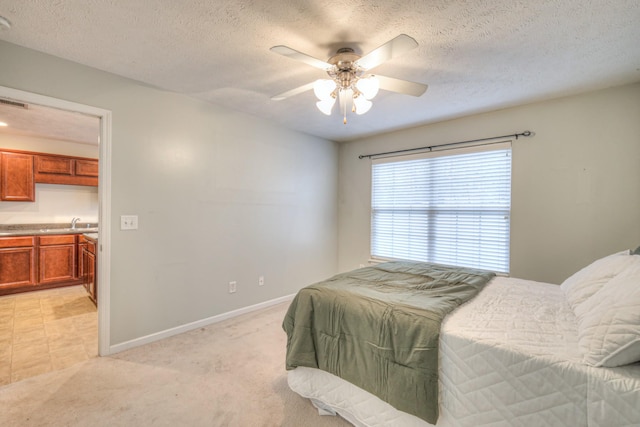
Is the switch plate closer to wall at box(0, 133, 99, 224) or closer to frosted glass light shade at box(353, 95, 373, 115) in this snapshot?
frosted glass light shade at box(353, 95, 373, 115)

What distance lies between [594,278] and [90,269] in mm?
5208

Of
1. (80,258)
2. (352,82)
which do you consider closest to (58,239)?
(80,258)

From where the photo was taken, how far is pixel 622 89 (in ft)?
8.11

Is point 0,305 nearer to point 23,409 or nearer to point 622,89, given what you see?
point 23,409

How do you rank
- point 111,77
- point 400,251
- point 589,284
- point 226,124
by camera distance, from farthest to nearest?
point 400,251, point 226,124, point 111,77, point 589,284

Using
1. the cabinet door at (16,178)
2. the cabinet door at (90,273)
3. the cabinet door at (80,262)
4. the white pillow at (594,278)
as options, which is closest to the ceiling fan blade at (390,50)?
the white pillow at (594,278)

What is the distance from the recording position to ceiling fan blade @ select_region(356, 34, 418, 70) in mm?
1396

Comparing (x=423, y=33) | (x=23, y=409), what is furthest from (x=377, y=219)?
(x=23, y=409)

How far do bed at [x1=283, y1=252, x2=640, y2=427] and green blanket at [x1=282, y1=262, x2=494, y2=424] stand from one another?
0.06 meters

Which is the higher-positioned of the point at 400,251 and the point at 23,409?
the point at 400,251

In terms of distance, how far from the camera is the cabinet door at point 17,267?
3.85 metres

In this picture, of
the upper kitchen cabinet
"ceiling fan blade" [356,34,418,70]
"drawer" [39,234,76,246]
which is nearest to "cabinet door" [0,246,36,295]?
"drawer" [39,234,76,246]

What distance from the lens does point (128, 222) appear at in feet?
8.17

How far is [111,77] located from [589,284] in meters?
3.81
